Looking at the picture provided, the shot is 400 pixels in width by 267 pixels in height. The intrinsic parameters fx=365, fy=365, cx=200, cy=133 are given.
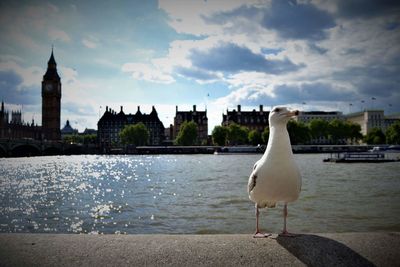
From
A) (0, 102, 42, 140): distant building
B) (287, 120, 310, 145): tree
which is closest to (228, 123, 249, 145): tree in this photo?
(287, 120, 310, 145): tree

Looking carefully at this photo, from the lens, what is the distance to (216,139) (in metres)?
118

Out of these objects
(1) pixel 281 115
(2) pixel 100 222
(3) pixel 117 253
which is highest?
(1) pixel 281 115

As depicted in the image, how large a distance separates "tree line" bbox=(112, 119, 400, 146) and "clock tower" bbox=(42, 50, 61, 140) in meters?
31.1

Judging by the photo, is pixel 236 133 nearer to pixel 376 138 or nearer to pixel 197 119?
pixel 197 119

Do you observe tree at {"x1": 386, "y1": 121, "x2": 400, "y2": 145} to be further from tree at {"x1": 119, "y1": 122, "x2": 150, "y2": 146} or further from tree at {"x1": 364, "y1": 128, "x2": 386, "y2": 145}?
tree at {"x1": 119, "y1": 122, "x2": 150, "y2": 146}

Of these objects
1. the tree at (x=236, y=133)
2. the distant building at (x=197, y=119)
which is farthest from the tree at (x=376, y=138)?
the distant building at (x=197, y=119)

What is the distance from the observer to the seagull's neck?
4.30 metres

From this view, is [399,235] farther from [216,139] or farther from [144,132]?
[144,132]

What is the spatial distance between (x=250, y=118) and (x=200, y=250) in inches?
5429

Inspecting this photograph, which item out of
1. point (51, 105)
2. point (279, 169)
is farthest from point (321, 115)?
point (279, 169)

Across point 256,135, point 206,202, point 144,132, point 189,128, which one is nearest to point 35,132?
point 144,132

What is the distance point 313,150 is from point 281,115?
110559 millimetres

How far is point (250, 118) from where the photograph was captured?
459ft

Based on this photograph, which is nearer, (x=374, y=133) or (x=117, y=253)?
(x=117, y=253)
